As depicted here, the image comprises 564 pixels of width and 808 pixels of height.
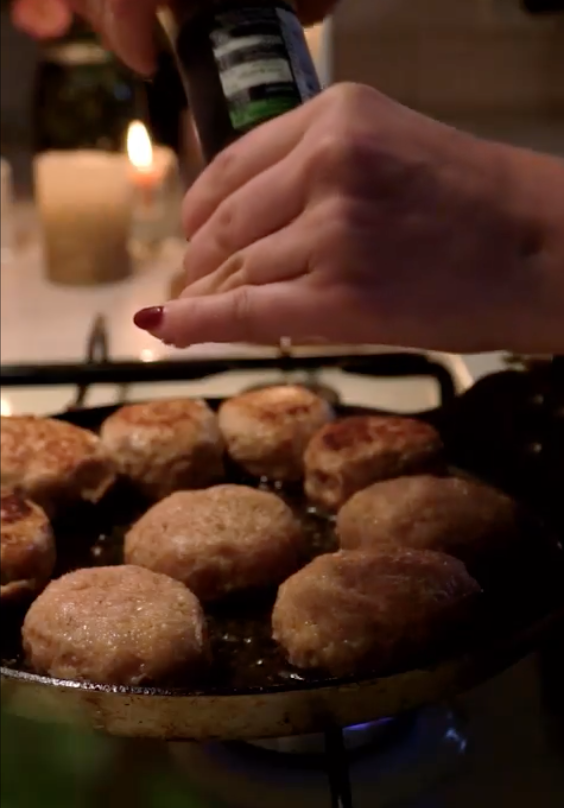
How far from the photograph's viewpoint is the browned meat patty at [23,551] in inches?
31.4

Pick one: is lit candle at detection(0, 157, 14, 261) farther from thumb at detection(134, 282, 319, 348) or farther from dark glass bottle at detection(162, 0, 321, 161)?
thumb at detection(134, 282, 319, 348)

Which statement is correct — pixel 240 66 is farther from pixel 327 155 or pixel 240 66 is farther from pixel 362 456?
pixel 362 456

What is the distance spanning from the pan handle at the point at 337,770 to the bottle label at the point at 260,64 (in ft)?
1.30

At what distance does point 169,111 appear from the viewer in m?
2.02

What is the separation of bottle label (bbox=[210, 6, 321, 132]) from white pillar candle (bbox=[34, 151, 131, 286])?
0.94 meters

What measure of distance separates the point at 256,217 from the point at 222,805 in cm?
43

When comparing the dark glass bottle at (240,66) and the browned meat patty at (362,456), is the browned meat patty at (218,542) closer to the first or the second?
the browned meat patty at (362,456)

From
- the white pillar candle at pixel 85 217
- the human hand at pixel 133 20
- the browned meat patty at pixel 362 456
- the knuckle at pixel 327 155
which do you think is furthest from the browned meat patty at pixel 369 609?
the white pillar candle at pixel 85 217

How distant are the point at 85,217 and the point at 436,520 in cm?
95

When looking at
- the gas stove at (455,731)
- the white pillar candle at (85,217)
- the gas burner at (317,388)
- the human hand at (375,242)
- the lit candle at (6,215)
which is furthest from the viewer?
the lit candle at (6,215)

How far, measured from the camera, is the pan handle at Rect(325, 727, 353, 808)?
66 centimetres

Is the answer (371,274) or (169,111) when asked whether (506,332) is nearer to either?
(371,274)

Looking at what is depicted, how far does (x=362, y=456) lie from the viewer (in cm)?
96

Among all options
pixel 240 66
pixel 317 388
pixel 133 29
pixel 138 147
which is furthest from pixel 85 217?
pixel 240 66
